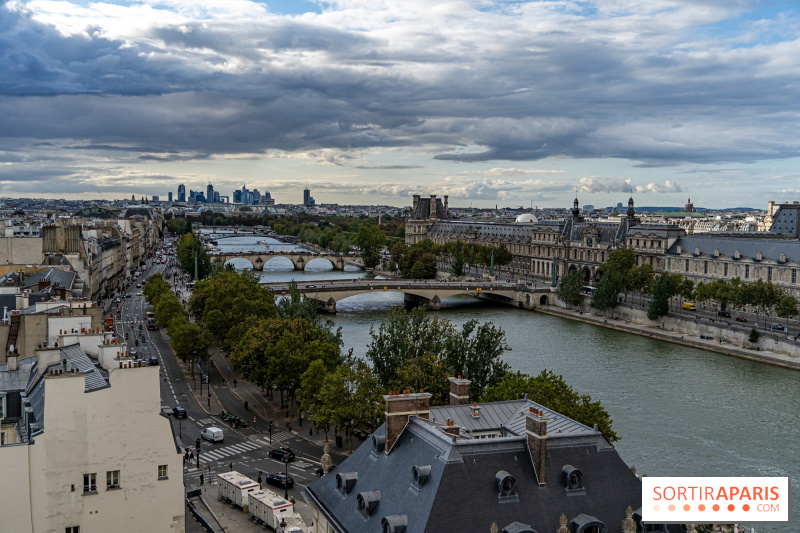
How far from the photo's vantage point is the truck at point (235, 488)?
29.4 m

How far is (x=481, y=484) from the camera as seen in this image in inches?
741

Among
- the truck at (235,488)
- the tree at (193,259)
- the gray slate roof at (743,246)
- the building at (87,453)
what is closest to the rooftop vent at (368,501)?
the building at (87,453)

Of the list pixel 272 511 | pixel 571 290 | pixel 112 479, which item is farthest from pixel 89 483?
pixel 571 290

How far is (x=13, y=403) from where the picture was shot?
2344 centimetres

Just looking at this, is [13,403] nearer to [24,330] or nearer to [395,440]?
[24,330]

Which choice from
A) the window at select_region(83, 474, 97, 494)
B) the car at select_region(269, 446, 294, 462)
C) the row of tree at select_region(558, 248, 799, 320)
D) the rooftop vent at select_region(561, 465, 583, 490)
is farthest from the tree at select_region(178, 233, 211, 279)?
the rooftop vent at select_region(561, 465, 583, 490)

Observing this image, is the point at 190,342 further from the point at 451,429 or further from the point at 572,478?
the point at 572,478

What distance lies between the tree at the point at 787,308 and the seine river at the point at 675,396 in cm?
1049

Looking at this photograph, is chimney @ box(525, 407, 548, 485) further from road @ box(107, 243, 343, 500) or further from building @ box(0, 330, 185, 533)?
road @ box(107, 243, 343, 500)

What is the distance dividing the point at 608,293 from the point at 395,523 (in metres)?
66.0

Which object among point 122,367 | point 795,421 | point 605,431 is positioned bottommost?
point 795,421

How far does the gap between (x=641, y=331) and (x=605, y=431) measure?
4449cm

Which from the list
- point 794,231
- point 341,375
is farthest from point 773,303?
point 341,375

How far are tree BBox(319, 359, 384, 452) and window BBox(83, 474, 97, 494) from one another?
13.7 metres
